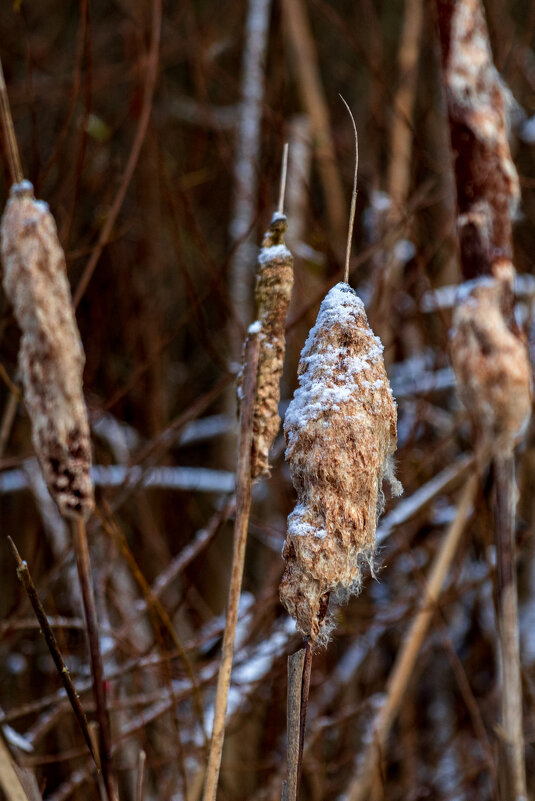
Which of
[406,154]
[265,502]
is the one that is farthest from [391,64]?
[265,502]

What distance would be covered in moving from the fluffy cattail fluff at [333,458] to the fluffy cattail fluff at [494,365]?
111 millimetres

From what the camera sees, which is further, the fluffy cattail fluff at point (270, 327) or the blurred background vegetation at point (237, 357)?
the blurred background vegetation at point (237, 357)

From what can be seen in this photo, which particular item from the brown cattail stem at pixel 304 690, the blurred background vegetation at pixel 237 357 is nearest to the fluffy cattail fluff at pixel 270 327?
the brown cattail stem at pixel 304 690

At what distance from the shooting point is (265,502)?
2789mm

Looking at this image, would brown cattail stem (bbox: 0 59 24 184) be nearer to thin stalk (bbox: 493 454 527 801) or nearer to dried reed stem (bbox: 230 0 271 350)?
thin stalk (bbox: 493 454 527 801)

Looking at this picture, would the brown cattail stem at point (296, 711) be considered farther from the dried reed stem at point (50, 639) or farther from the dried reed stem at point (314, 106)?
the dried reed stem at point (314, 106)

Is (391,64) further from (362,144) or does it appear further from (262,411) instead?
(262,411)

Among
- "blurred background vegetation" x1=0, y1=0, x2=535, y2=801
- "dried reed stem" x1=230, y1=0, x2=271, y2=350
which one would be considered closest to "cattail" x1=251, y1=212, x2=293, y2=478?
"blurred background vegetation" x1=0, y1=0, x2=535, y2=801

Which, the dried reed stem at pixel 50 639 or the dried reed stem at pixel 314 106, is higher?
the dried reed stem at pixel 314 106

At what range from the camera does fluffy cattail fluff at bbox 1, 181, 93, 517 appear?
0.43 metres

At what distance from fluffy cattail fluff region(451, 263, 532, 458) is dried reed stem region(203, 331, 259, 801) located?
20 cm

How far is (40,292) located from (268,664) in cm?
125

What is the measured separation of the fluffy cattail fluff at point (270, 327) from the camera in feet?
1.70

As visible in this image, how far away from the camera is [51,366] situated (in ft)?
1.41
